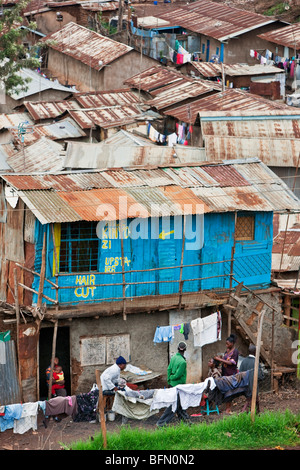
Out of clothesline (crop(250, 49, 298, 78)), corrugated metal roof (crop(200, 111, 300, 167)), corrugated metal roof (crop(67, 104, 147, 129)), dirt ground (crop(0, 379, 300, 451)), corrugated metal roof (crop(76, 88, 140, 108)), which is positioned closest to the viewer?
dirt ground (crop(0, 379, 300, 451))

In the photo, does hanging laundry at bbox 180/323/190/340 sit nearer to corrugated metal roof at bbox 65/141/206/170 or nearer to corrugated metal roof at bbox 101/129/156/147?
corrugated metal roof at bbox 65/141/206/170

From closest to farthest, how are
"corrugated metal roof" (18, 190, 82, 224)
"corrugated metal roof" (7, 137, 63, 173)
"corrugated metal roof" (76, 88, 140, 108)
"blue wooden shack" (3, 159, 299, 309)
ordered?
1. "corrugated metal roof" (18, 190, 82, 224)
2. "blue wooden shack" (3, 159, 299, 309)
3. "corrugated metal roof" (7, 137, 63, 173)
4. "corrugated metal roof" (76, 88, 140, 108)

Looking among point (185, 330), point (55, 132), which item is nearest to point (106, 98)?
point (55, 132)

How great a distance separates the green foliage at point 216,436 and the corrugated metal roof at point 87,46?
81.6ft

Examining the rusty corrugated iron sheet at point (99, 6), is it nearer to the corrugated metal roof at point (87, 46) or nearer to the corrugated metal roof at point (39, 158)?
the corrugated metal roof at point (87, 46)

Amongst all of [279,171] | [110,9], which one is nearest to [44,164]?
[279,171]

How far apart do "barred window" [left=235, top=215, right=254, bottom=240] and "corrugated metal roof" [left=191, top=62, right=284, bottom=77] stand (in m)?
18.7

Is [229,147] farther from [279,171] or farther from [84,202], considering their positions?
[84,202]

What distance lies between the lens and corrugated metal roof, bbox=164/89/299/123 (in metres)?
28.0

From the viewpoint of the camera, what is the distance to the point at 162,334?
1692 centimetres

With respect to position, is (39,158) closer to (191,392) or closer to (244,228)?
(244,228)

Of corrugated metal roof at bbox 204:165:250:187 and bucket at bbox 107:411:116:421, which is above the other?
corrugated metal roof at bbox 204:165:250:187

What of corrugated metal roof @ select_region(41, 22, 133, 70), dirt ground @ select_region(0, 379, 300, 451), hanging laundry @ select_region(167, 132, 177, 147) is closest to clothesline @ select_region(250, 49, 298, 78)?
corrugated metal roof @ select_region(41, 22, 133, 70)
